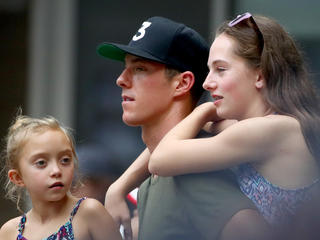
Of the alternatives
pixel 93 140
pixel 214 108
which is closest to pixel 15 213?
pixel 93 140

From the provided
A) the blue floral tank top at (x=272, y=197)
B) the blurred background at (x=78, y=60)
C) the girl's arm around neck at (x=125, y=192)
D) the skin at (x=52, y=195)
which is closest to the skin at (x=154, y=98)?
the girl's arm around neck at (x=125, y=192)

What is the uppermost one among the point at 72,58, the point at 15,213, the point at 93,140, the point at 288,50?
the point at 288,50

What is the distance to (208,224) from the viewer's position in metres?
2.19

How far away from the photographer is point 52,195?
2584mm

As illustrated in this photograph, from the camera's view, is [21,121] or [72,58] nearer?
[21,121]

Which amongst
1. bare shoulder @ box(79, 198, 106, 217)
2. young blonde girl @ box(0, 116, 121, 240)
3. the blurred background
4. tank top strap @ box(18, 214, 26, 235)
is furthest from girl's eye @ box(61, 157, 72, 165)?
the blurred background

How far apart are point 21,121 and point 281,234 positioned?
1.26m

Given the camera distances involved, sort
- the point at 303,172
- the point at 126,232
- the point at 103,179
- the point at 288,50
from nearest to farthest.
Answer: the point at 303,172
the point at 288,50
the point at 126,232
the point at 103,179

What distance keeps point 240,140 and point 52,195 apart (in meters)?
0.76

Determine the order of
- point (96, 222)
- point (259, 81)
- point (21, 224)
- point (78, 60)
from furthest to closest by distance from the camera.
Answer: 1. point (78, 60)
2. point (21, 224)
3. point (96, 222)
4. point (259, 81)

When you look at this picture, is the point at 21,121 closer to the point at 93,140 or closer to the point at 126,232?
the point at 126,232

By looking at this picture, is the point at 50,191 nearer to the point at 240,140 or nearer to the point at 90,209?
the point at 90,209

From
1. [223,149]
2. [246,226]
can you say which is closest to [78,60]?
[223,149]

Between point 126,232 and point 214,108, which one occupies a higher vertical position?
point 214,108
